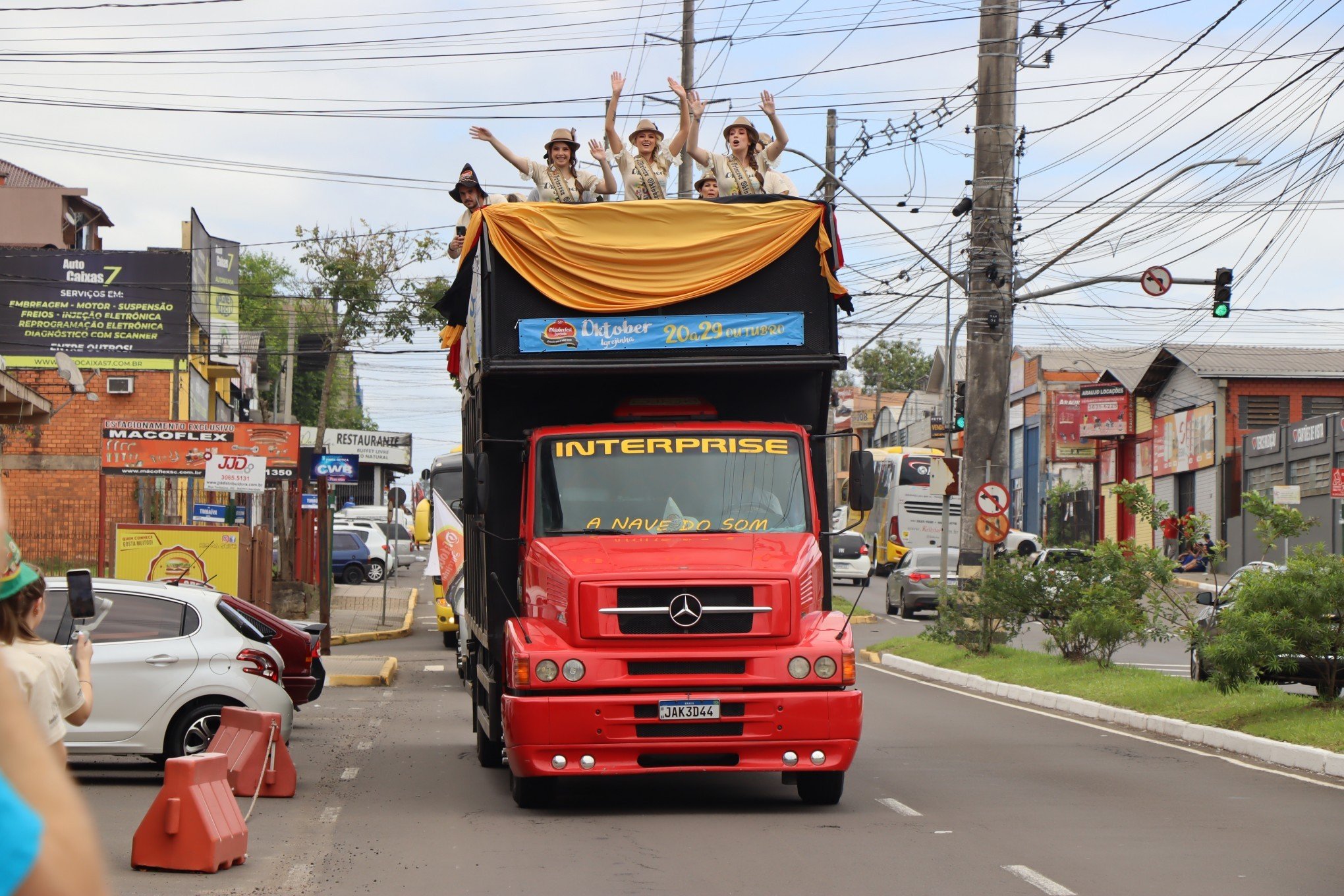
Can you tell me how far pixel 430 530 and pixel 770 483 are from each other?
1749 cm

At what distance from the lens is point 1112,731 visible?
16.0 metres

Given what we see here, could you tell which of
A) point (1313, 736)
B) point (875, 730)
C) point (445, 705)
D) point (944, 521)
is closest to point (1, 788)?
point (1313, 736)

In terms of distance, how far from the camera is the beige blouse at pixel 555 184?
12766 millimetres

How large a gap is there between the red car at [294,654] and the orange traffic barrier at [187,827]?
5.77 meters

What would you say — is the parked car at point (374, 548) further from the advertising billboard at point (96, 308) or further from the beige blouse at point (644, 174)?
the beige blouse at point (644, 174)

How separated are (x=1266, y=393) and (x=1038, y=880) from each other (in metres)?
51.0

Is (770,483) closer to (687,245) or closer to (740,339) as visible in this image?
(740,339)

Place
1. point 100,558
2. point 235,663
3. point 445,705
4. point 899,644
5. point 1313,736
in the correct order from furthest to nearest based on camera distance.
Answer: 1. point 899,644
2. point 100,558
3. point 445,705
4. point 1313,736
5. point 235,663

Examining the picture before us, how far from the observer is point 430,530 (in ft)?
92.0

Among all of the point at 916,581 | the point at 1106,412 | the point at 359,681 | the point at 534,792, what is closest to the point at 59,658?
the point at 534,792

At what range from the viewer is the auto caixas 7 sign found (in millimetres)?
25500

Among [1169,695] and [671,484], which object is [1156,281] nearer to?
[1169,695]

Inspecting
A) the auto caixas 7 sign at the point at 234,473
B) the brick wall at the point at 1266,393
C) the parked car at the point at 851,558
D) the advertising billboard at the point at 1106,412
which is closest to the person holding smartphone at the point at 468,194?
the auto caixas 7 sign at the point at 234,473

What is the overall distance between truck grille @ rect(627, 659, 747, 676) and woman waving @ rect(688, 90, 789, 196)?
3.93 m
